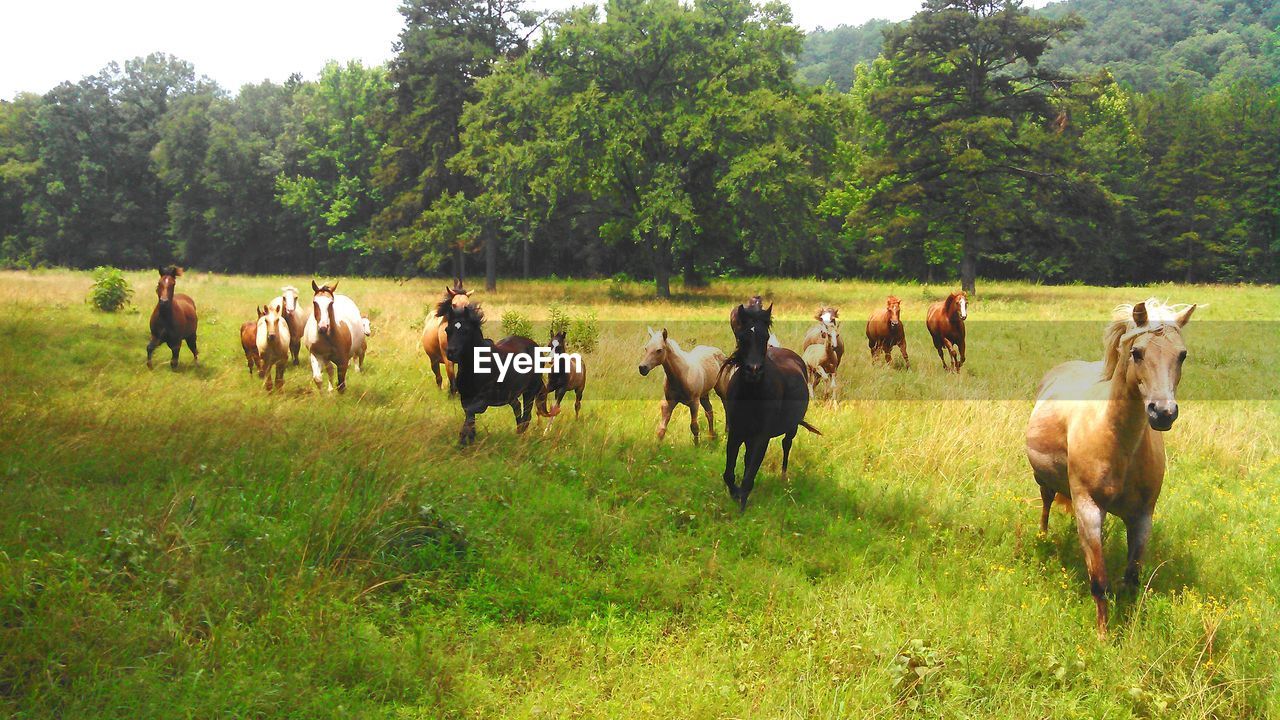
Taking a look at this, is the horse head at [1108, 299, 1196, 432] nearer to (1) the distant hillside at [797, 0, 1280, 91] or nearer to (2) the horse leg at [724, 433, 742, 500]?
(2) the horse leg at [724, 433, 742, 500]

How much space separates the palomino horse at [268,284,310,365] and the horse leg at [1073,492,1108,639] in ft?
32.5

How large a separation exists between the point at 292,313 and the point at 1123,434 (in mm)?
10703

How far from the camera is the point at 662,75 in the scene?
2944cm

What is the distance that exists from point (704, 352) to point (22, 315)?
44.1 ft

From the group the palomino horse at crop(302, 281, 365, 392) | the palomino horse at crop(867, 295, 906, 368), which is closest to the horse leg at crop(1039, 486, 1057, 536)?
the palomino horse at crop(867, 295, 906, 368)

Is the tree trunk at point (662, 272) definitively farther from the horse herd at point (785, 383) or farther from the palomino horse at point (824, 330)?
the horse herd at point (785, 383)

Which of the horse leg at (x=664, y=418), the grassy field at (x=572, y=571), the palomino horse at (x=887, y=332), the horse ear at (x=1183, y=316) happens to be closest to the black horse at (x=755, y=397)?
the grassy field at (x=572, y=571)

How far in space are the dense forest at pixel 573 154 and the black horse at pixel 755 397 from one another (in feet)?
62.7

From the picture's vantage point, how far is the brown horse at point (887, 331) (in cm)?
1376

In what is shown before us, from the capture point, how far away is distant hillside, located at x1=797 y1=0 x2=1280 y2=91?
69.7 m

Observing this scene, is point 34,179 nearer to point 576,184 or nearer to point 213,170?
point 213,170

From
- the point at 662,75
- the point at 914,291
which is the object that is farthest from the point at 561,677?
the point at 914,291

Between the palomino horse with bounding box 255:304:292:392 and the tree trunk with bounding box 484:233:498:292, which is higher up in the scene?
the tree trunk with bounding box 484:233:498:292

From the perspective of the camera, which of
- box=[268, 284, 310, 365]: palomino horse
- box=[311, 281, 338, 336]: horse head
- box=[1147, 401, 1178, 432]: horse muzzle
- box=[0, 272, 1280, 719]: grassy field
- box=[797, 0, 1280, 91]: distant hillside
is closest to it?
box=[1147, 401, 1178, 432]: horse muzzle
